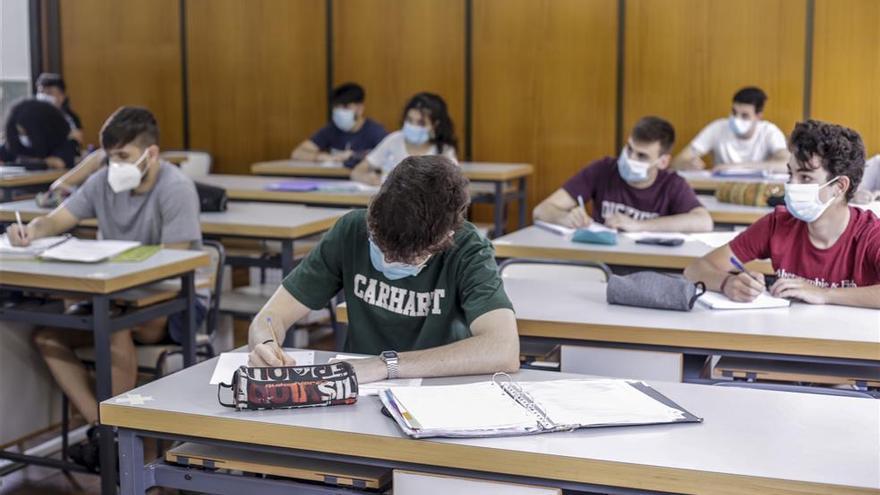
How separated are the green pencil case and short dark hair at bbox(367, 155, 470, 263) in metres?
1.73

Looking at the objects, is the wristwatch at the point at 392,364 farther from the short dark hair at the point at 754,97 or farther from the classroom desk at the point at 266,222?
the short dark hair at the point at 754,97

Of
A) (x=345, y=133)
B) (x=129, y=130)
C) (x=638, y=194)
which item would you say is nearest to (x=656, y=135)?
(x=638, y=194)

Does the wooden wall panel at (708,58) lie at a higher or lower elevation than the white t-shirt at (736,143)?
higher

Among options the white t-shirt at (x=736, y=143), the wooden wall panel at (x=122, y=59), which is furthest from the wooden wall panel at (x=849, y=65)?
the wooden wall panel at (x=122, y=59)

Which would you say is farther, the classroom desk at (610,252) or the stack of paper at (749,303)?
the classroom desk at (610,252)

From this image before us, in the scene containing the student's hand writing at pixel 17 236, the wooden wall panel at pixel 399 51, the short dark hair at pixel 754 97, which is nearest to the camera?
the student's hand writing at pixel 17 236

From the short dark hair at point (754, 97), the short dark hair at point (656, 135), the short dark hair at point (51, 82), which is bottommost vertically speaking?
the short dark hair at point (656, 135)

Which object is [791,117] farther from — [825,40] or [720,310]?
[720,310]

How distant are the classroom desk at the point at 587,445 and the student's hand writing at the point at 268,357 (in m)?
0.13

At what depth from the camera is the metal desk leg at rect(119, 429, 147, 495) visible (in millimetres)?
2025

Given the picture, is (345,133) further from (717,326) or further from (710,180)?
(717,326)

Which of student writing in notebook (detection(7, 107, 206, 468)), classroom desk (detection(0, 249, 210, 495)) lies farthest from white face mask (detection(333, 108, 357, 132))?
classroom desk (detection(0, 249, 210, 495))

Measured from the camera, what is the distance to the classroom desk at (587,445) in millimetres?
1678

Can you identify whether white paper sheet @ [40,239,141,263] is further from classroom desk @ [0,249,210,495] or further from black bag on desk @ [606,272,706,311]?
black bag on desk @ [606,272,706,311]
